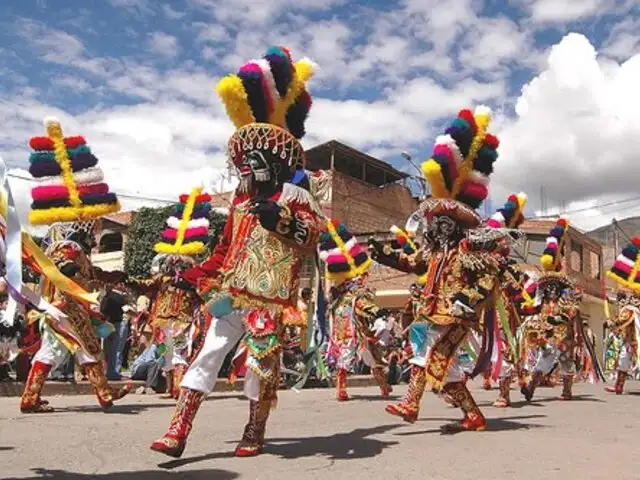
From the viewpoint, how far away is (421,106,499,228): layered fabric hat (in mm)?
6555

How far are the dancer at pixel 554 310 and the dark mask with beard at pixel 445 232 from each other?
4453mm

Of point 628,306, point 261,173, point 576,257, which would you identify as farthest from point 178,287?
point 576,257

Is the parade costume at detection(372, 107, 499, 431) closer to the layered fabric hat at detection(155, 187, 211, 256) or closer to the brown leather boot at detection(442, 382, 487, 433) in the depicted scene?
the brown leather boot at detection(442, 382, 487, 433)

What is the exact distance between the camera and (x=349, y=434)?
6.24 m

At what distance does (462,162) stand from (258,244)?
2528 millimetres

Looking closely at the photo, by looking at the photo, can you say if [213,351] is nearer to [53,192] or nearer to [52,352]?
[52,352]

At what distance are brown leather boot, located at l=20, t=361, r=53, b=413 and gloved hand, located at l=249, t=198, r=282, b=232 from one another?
12.7 ft

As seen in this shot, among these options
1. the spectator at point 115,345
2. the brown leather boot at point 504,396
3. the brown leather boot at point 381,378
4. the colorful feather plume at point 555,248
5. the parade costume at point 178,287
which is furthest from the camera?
the spectator at point 115,345

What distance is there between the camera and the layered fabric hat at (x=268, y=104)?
5.08 m

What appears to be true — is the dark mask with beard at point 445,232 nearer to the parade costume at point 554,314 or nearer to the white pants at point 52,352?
the white pants at point 52,352

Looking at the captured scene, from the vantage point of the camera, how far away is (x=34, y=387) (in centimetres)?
737

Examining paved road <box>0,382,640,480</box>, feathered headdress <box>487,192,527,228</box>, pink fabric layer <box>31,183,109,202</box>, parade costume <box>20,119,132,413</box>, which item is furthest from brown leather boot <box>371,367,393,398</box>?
pink fabric layer <box>31,183,109,202</box>

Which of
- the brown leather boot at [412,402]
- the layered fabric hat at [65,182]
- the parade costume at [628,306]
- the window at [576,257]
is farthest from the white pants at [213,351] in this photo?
→ the window at [576,257]

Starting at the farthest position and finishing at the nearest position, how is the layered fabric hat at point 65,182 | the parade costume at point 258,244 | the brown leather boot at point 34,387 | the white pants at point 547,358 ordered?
1. the white pants at point 547,358
2. the layered fabric hat at point 65,182
3. the brown leather boot at point 34,387
4. the parade costume at point 258,244
